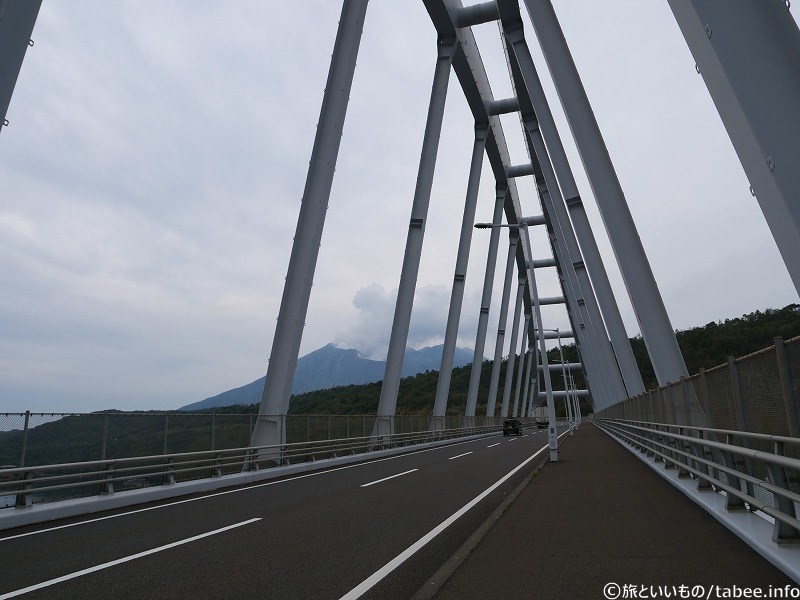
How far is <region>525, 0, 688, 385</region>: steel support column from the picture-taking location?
14.8 meters

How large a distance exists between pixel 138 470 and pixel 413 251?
19153mm

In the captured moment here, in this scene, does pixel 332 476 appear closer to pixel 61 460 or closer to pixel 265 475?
pixel 265 475

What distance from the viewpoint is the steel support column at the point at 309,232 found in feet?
59.8

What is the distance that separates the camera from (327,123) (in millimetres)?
20469

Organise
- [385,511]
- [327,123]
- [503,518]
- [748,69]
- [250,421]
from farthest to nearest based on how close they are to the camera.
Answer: [327,123], [250,421], [385,511], [503,518], [748,69]

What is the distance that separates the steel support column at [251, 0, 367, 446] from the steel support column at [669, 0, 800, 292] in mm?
14500

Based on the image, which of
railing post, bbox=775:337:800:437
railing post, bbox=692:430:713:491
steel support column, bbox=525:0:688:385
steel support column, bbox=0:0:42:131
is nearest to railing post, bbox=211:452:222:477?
steel support column, bbox=0:0:42:131

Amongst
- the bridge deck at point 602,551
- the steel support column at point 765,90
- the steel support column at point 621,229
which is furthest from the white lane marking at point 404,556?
the steel support column at point 621,229

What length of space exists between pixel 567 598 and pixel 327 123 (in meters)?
18.6

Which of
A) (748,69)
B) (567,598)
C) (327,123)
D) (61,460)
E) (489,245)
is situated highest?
(489,245)

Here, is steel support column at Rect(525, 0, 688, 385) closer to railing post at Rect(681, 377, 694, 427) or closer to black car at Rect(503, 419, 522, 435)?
railing post at Rect(681, 377, 694, 427)

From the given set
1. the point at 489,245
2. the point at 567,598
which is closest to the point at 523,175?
the point at 489,245

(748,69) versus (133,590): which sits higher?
(748,69)

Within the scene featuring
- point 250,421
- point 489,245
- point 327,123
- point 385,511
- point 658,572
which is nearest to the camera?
point 658,572
